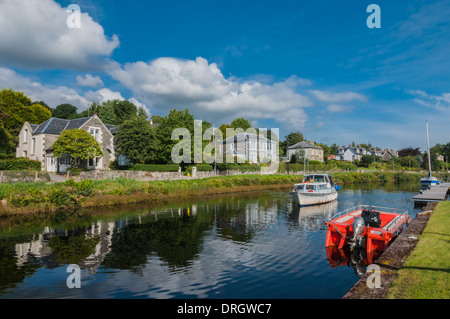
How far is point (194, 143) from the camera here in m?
52.5

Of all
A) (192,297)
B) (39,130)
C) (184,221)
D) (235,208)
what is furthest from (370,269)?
(39,130)

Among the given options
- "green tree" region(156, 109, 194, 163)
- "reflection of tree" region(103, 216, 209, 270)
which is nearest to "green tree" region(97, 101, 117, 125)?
"green tree" region(156, 109, 194, 163)

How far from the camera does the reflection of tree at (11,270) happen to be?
437 inches

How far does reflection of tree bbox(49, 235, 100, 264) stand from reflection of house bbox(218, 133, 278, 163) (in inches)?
2270

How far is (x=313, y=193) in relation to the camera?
33.1 m

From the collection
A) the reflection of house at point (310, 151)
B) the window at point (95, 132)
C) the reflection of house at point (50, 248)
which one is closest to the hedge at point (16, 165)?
the window at point (95, 132)

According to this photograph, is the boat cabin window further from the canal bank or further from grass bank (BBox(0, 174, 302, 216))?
the canal bank

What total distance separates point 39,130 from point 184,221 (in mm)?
39639

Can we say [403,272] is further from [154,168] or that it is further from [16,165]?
[16,165]

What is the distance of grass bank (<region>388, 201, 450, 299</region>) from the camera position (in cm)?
722

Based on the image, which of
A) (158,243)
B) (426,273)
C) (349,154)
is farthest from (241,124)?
(426,273)

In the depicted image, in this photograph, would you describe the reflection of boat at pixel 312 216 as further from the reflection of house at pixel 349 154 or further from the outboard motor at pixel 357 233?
the reflection of house at pixel 349 154

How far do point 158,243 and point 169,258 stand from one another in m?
3.03
